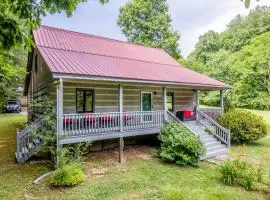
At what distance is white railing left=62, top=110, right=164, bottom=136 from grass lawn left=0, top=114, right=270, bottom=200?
163cm

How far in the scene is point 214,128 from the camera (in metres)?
14.6

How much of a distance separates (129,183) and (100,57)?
27.9 feet

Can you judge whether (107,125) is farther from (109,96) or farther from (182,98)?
(182,98)

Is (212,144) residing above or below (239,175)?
above

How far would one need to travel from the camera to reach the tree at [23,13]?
15.8 ft

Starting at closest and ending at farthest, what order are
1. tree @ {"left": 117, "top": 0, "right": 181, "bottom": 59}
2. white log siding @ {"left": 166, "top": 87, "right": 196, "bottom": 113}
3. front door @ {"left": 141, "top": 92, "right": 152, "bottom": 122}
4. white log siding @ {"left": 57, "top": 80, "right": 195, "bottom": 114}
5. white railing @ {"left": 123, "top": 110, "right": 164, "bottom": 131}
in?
white railing @ {"left": 123, "top": 110, "right": 164, "bottom": 131} → white log siding @ {"left": 57, "top": 80, "right": 195, "bottom": 114} → front door @ {"left": 141, "top": 92, "right": 152, "bottom": 122} → white log siding @ {"left": 166, "top": 87, "right": 196, "bottom": 113} → tree @ {"left": 117, "top": 0, "right": 181, "bottom": 59}

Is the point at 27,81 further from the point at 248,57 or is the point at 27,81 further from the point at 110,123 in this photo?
the point at 248,57

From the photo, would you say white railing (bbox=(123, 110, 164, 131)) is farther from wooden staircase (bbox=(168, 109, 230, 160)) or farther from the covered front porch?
wooden staircase (bbox=(168, 109, 230, 160))

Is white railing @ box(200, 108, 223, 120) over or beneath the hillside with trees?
beneath

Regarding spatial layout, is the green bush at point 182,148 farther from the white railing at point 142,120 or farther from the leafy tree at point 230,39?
the leafy tree at point 230,39

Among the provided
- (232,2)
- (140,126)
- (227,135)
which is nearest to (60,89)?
(140,126)

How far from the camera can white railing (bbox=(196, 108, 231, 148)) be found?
45.3 feet

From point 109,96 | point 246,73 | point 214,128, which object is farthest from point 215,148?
point 246,73

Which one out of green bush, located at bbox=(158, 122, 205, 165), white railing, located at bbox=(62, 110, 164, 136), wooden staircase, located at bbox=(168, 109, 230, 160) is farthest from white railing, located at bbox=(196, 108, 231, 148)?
white railing, located at bbox=(62, 110, 164, 136)
